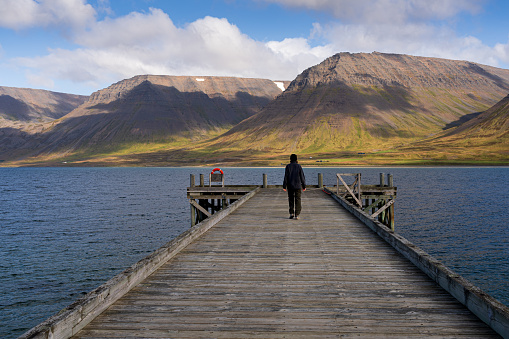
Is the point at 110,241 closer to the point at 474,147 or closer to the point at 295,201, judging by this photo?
the point at 295,201

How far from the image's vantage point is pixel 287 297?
22.9ft

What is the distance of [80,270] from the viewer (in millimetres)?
20078

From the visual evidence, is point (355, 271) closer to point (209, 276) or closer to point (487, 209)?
point (209, 276)

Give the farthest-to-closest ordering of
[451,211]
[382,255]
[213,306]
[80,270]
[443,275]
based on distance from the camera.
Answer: [451,211] < [80,270] < [382,255] < [443,275] < [213,306]

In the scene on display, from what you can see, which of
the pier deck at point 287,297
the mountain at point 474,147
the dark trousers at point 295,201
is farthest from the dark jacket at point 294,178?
the mountain at point 474,147

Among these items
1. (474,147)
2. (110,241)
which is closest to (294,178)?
(110,241)

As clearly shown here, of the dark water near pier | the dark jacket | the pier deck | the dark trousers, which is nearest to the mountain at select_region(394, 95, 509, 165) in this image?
the dark water near pier

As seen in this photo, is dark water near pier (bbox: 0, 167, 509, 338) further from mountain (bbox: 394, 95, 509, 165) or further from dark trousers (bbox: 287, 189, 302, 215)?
mountain (bbox: 394, 95, 509, 165)

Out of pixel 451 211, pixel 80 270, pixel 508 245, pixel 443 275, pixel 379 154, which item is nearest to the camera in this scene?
pixel 443 275

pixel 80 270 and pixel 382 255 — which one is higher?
pixel 382 255

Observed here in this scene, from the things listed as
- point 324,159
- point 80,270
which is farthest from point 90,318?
point 324,159

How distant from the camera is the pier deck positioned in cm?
571

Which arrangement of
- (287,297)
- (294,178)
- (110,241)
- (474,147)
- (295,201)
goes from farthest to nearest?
(474,147), (110,241), (295,201), (294,178), (287,297)

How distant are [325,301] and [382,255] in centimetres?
377
